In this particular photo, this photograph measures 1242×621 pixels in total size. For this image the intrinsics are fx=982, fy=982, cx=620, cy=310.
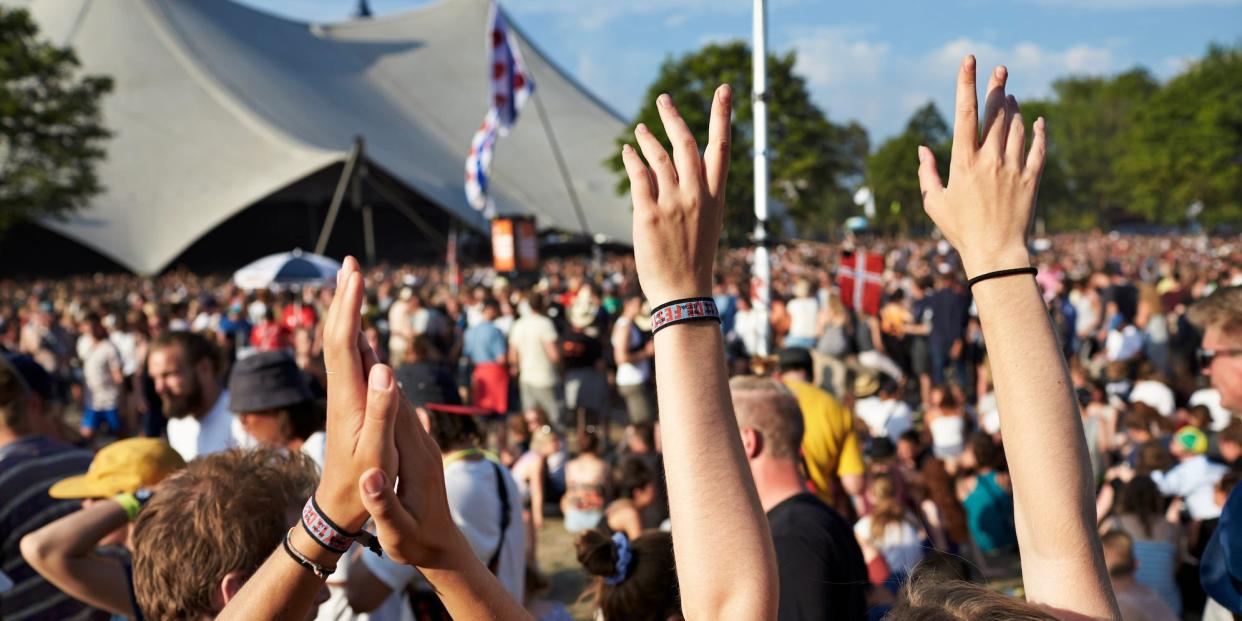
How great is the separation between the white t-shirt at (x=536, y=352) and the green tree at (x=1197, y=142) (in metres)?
56.1

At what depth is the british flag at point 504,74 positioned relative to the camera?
Answer: 15.5 meters

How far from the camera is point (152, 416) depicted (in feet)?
19.7

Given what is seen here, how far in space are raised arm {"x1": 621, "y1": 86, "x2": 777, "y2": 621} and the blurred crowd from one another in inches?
18.1

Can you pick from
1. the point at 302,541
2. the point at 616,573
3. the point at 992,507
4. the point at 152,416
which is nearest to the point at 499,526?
the point at 616,573

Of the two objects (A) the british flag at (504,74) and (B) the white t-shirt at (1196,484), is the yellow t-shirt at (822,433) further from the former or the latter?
(A) the british flag at (504,74)

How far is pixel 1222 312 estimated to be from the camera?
7.30 feet

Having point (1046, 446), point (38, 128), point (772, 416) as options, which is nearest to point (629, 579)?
point (772, 416)

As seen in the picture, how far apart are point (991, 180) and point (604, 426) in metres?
7.46

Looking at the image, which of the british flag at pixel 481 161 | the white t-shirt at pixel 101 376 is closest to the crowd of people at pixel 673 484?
the white t-shirt at pixel 101 376

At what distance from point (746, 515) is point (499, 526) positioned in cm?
169

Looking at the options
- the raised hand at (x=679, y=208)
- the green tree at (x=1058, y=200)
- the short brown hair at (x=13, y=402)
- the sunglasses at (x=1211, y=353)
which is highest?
the green tree at (x=1058, y=200)

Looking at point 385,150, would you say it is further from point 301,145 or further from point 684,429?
point 684,429

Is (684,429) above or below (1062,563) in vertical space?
above

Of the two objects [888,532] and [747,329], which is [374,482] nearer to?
[888,532]
